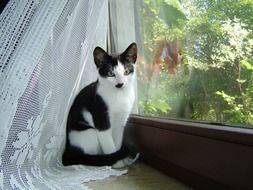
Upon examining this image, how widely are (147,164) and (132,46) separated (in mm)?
468

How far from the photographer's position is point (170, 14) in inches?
43.3

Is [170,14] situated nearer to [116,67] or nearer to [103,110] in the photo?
[116,67]

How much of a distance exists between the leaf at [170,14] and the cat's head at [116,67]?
168mm

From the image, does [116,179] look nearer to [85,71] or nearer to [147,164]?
[147,164]

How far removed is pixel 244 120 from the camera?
762mm

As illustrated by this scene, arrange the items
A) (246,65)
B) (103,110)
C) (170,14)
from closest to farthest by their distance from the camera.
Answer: (246,65) → (170,14) → (103,110)

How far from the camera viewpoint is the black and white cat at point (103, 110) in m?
1.22

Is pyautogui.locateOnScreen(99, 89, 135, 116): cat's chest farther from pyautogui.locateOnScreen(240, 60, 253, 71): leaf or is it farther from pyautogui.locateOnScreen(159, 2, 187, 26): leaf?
pyautogui.locateOnScreen(240, 60, 253, 71): leaf

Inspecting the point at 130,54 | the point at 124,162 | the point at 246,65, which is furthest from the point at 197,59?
the point at 124,162

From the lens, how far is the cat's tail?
1133mm

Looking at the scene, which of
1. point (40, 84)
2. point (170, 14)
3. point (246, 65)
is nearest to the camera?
point (246, 65)

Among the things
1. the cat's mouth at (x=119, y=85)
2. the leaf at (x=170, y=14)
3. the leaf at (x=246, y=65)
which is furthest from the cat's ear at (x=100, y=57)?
the leaf at (x=246, y=65)

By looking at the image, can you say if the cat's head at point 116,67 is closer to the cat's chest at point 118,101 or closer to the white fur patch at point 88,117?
the cat's chest at point 118,101

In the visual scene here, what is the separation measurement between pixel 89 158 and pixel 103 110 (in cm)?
20
